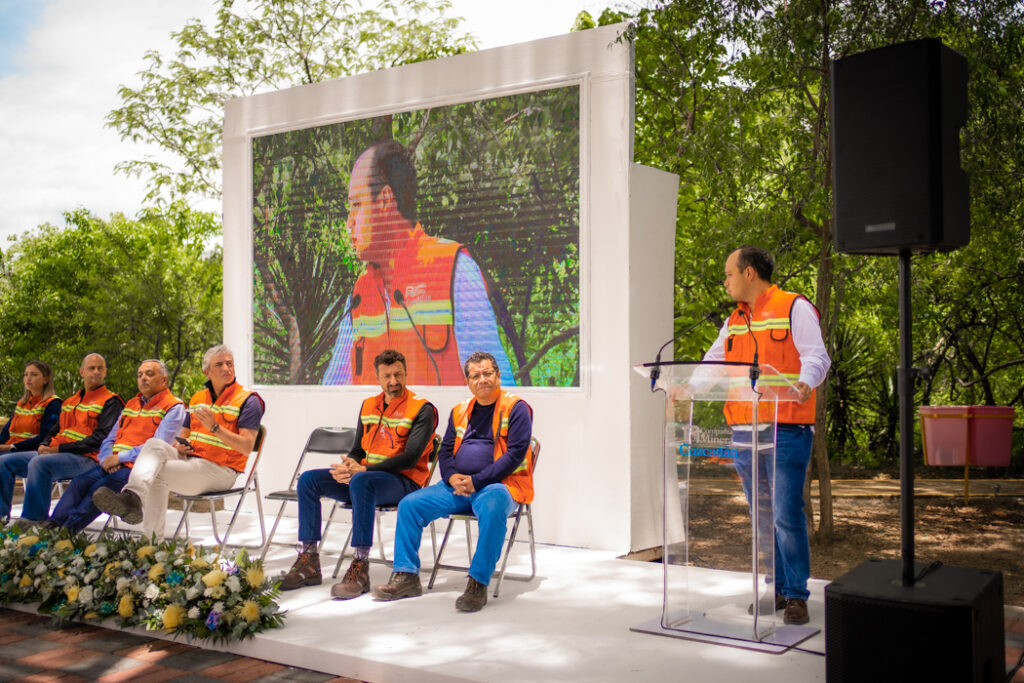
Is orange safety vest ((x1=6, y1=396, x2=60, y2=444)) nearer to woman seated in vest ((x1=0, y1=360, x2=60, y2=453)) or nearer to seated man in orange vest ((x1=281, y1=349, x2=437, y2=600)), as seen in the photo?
woman seated in vest ((x1=0, y1=360, x2=60, y2=453))

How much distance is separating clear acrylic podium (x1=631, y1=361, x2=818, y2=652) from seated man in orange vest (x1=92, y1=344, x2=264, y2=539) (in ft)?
8.57

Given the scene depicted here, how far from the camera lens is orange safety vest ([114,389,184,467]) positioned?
5746 millimetres

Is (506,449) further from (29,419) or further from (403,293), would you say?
(29,419)

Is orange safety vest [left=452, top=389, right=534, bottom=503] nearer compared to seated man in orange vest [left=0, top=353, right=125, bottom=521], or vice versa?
orange safety vest [left=452, top=389, right=534, bottom=503]

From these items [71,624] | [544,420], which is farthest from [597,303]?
[71,624]

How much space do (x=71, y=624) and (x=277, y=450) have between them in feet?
9.74

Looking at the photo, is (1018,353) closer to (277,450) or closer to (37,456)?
(277,450)

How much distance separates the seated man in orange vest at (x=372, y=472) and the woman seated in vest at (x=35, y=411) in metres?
2.69

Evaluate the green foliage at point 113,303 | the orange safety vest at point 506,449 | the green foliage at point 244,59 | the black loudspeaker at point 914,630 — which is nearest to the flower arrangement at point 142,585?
the orange safety vest at point 506,449

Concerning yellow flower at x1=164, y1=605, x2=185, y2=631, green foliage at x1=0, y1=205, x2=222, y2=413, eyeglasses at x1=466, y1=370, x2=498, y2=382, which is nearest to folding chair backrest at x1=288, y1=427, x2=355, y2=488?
eyeglasses at x1=466, y1=370, x2=498, y2=382

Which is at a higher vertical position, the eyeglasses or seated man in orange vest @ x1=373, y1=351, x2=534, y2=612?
the eyeglasses

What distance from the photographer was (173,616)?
3926mm

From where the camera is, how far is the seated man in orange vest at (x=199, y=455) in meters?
5.16

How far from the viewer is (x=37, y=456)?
5930 millimetres
